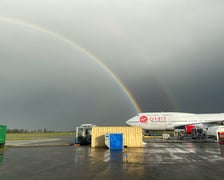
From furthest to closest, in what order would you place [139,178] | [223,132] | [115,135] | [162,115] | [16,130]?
[16,130], [162,115], [223,132], [115,135], [139,178]

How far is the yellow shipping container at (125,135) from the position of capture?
24.4 meters

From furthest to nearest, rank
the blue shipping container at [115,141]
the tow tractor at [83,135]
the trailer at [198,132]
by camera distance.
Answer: the trailer at [198,132] → the tow tractor at [83,135] → the blue shipping container at [115,141]

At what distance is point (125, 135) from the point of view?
24672mm

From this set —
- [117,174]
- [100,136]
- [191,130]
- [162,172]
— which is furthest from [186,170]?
[191,130]

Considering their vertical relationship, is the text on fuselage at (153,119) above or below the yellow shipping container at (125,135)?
above

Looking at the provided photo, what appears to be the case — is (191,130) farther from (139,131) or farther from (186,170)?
(186,170)

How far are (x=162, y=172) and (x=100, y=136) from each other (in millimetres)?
16922

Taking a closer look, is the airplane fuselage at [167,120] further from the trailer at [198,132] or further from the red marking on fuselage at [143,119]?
the trailer at [198,132]

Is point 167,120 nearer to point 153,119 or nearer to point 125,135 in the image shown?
point 153,119

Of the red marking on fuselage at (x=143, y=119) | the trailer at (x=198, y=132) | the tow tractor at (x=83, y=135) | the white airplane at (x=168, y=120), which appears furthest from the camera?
the red marking on fuselage at (x=143, y=119)

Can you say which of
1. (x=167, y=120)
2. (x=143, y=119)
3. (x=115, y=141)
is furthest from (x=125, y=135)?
→ (x=167, y=120)

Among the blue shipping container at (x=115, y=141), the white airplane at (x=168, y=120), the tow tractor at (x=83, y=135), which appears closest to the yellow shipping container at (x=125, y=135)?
the blue shipping container at (x=115, y=141)

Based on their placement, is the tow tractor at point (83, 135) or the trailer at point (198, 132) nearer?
the tow tractor at point (83, 135)

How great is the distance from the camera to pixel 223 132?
32156 millimetres
